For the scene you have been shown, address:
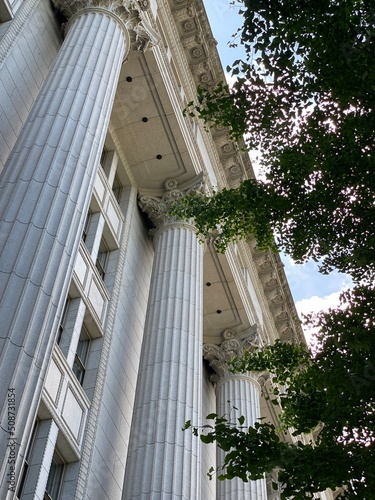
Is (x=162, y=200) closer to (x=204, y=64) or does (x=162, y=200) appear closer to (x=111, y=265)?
(x=111, y=265)

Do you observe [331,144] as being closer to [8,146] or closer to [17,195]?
[17,195]

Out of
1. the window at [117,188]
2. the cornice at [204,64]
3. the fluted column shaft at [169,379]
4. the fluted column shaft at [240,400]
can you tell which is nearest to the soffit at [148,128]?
the window at [117,188]

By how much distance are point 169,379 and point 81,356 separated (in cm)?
273

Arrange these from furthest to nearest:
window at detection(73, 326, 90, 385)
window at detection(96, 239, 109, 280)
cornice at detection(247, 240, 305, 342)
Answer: cornice at detection(247, 240, 305, 342), window at detection(96, 239, 109, 280), window at detection(73, 326, 90, 385)

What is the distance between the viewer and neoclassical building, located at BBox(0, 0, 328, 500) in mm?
13523

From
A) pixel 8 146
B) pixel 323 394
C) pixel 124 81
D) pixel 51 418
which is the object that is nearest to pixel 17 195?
pixel 8 146

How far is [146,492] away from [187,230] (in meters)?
11.0

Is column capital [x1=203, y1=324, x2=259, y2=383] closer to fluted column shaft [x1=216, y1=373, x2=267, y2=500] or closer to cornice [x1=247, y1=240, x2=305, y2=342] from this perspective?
fluted column shaft [x1=216, y1=373, x2=267, y2=500]

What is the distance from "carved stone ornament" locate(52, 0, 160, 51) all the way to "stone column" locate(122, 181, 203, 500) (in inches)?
241

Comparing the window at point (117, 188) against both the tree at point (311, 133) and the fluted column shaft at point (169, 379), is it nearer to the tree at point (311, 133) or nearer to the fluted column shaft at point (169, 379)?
the fluted column shaft at point (169, 379)

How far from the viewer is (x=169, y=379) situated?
69.3ft

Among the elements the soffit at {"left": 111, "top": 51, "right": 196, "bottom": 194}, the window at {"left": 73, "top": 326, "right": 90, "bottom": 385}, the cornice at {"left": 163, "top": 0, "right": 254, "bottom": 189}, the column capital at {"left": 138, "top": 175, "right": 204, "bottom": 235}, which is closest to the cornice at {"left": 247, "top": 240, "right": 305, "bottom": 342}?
the cornice at {"left": 163, "top": 0, "right": 254, "bottom": 189}

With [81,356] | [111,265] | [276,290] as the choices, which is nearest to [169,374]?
[81,356]

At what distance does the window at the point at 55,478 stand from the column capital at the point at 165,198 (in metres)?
11.0
